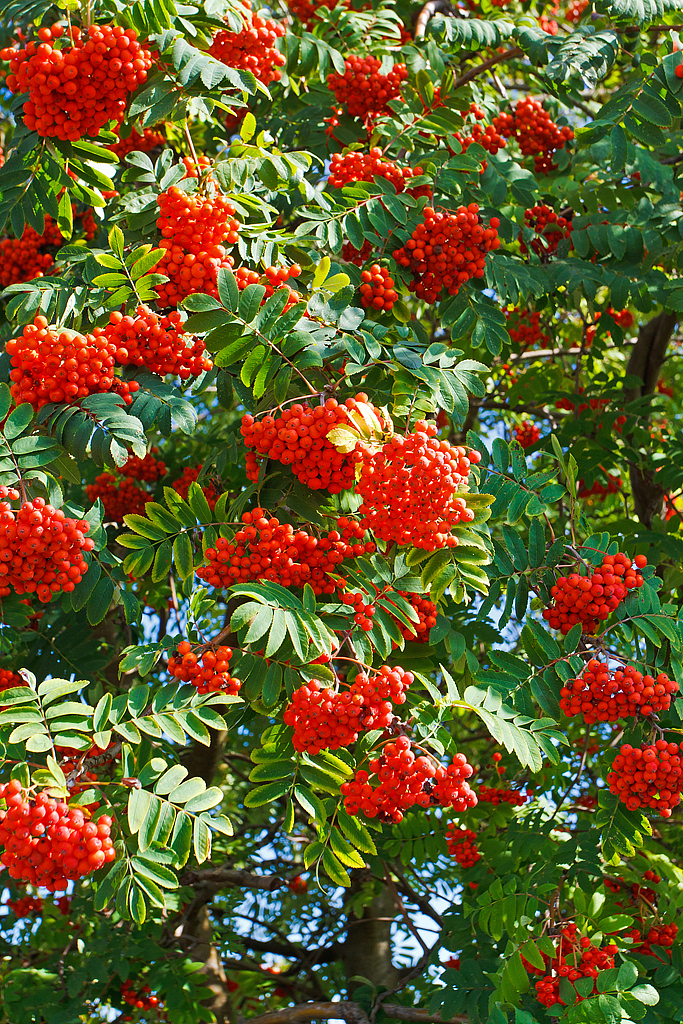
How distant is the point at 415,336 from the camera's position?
3455 millimetres

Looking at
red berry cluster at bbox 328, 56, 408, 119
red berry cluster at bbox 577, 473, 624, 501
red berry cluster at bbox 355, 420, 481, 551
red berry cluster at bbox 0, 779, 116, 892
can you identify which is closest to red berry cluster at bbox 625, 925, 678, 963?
red berry cluster at bbox 355, 420, 481, 551

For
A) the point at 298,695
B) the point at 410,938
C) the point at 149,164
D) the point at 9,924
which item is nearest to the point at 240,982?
Answer: the point at 410,938

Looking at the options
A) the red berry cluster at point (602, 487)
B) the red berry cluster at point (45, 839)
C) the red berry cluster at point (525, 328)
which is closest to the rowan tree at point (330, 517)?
the red berry cluster at point (45, 839)

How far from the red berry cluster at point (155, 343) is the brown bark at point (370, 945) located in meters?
3.42

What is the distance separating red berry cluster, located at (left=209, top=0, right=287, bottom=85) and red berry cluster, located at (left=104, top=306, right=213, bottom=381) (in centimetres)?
118

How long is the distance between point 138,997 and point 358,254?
404cm

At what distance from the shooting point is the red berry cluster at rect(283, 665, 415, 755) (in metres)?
2.38

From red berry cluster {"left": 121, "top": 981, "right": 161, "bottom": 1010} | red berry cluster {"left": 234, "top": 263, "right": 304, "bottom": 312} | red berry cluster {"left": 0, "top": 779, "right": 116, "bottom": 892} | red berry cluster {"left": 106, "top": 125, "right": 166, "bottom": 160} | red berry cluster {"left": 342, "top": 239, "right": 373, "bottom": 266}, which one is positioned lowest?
red berry cluster {"left": 121, "top": 981, "right": 161, "bottom": 1010}

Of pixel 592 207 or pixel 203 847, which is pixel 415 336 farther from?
pixel 203 847

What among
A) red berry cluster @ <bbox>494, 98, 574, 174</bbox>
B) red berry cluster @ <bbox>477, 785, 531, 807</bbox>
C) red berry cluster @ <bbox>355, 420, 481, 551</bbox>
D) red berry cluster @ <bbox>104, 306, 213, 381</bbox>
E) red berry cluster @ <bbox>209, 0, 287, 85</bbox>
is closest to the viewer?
red berry cluster @ <bbox>355, 420, 481, 551</bbox>

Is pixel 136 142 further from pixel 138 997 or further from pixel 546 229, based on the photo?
pixel 138 997

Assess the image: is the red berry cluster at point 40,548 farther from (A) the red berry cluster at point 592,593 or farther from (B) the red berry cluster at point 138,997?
(B) the red berry cluster at point 138,997

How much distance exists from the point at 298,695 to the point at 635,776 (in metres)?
1.32

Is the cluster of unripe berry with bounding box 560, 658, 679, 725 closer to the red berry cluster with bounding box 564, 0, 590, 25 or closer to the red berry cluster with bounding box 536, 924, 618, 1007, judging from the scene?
the red berry cluster with bounding box 536, 924, 618, 1007
